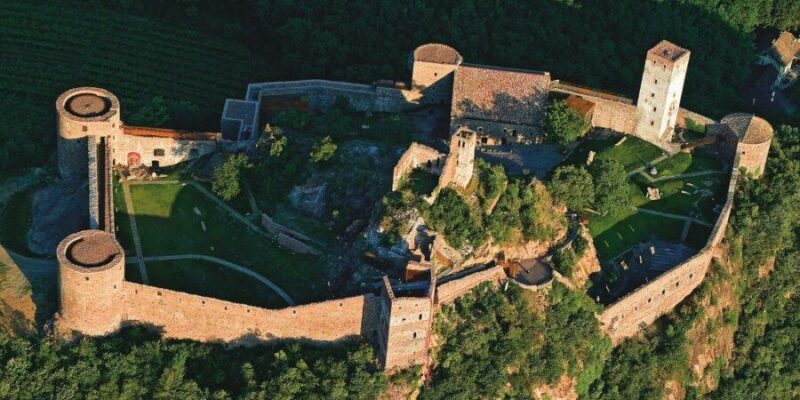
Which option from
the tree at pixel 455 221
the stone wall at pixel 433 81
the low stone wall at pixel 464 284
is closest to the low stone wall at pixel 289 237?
the tree at pixel 455 221

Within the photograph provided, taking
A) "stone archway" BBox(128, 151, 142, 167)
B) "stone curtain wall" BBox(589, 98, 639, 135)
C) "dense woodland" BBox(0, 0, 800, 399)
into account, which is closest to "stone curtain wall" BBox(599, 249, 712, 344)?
A: "dense woodland" BBox(0, 0, 800, 399)

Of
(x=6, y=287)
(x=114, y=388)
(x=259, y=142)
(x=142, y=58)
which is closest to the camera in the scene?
(x=114, y=388)

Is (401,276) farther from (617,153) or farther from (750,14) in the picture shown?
(750,14)

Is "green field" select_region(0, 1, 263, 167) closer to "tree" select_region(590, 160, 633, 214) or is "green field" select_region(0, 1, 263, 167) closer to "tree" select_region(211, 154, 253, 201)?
"tree" select_region(211, 154, 253, 201)

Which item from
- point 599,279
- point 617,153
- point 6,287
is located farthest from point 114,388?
point 617,153

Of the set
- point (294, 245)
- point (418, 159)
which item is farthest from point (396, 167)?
point (294, 245)

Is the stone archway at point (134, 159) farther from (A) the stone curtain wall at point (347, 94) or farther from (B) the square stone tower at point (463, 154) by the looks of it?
(B) the square stone tower at point (463, 154)

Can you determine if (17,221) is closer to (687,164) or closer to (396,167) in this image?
(396,167)
